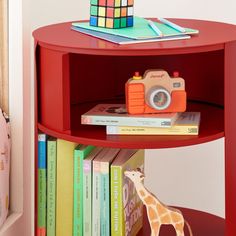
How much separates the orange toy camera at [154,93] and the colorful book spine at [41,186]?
215mm

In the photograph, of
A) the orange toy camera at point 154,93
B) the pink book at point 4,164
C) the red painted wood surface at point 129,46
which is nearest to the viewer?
the red painted wood surface at point 129,46

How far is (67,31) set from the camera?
5.10 ft

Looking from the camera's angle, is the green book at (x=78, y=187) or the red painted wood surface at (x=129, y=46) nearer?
the red painted wood surface at (x=129, y=46)

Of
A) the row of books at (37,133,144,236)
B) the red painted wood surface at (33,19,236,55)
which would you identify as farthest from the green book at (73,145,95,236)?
the red painted wood surface at (33,19,236,55)

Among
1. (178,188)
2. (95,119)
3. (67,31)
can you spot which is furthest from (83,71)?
(178,188)

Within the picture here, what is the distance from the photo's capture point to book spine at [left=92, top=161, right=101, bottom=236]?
4.87ft

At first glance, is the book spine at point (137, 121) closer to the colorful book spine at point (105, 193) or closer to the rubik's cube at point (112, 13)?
the colorful book spine at point (105, 193)

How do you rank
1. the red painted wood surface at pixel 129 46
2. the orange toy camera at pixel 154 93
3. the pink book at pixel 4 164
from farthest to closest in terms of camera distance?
the pink book at pixel 4 164, the orange toy camera at pixel 154 93, the red painted wood surface at pixel 129 46

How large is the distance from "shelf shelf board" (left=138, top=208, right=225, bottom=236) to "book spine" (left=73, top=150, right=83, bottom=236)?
0.61 ft

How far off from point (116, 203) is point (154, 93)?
0.27 meters

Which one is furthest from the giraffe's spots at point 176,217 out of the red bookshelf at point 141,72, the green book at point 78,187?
the green book at point 78,187

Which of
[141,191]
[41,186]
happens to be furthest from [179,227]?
[41,186]

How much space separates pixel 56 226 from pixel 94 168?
6.9 inches

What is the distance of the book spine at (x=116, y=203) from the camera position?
1479 mm
